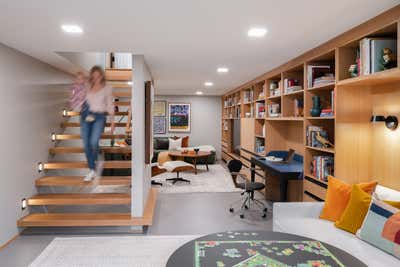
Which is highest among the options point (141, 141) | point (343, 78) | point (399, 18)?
point (399, 18)

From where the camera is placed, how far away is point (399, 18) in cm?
198

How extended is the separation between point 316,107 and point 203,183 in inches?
130

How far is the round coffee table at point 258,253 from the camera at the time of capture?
1.58 m

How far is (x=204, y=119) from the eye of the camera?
9508 mm

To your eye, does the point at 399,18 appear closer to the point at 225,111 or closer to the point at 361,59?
the point at 361,59

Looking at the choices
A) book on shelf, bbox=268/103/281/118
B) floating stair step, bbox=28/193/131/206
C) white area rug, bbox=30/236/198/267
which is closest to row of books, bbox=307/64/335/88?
book on shelf, bbox=268/103/281/118

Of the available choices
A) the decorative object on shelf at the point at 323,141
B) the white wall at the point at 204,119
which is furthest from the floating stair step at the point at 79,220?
the white wall at the point at 204,119

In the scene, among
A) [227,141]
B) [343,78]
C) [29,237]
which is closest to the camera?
[343,78]

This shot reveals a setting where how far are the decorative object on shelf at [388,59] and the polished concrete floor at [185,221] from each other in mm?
2238

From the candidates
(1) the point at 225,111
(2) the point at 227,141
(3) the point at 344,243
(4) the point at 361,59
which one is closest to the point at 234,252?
(3) the point at 344,243

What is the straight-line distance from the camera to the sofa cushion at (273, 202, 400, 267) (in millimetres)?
1899

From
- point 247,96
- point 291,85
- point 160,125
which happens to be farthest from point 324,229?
point 160,125

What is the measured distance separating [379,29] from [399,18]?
228mm

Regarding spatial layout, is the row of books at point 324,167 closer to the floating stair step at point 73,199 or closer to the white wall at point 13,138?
the floating stair step at point 73,199
